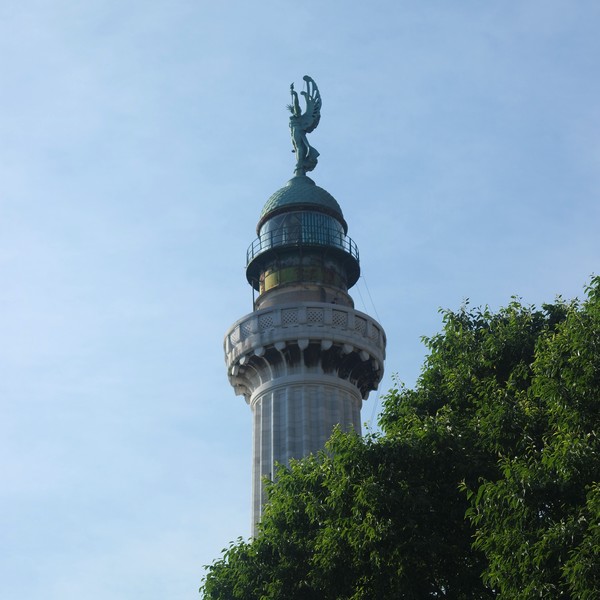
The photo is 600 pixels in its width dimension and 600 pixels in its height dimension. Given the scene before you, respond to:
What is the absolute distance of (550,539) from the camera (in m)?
17.9

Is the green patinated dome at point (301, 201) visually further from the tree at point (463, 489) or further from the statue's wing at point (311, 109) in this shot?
the tree at point (463, 489)

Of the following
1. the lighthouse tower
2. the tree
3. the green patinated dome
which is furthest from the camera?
the green patinated dome

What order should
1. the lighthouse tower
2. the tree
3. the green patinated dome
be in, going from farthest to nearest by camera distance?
the green patinated dome
the lighthouse tower
the tree

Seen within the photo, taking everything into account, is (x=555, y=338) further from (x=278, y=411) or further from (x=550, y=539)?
(x=278, y=411)

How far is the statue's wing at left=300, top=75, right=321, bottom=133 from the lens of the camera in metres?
46.9

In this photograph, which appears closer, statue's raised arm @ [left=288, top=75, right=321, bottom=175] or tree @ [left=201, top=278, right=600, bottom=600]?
tree @ [left=201, top=278, right=600, bottom=600]

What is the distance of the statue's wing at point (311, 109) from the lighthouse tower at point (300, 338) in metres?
3.18

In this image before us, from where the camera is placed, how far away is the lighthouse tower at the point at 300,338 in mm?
38250

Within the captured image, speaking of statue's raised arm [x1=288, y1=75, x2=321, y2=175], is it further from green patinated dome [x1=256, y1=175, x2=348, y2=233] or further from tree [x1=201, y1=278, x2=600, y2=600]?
tree [x1=201, y1=278, x2=600, y2=600]

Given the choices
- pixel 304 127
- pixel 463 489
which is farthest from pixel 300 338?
pixel 463 489

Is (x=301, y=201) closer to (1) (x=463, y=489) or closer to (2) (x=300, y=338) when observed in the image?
(2) (x=300, y=338)

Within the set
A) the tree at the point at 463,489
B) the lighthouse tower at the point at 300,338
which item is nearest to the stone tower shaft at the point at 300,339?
the lighthouse tower at the point at 300,338

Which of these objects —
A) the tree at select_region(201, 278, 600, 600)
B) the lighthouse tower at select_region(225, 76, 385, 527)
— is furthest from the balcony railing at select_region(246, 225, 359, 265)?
the tree at select_region(201, 278, 600, 600)

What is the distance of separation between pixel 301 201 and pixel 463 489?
24505 mm
